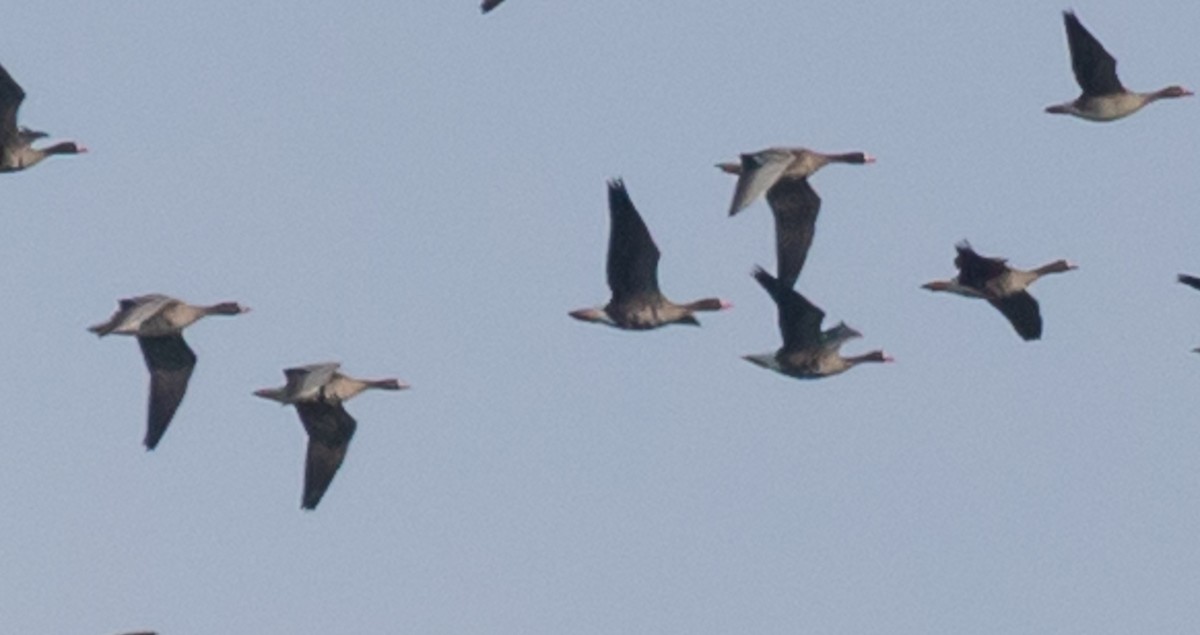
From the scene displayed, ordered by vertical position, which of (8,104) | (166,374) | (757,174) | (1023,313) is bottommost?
(166,374)

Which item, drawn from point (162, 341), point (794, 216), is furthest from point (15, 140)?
point (794, 216)

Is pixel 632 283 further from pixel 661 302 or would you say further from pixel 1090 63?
pixel 1090 63

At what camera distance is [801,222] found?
59.3 m

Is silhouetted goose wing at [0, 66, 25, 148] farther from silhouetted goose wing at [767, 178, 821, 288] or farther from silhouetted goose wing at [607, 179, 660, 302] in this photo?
silhouetted goose wing at [767, 178, 821, 288]

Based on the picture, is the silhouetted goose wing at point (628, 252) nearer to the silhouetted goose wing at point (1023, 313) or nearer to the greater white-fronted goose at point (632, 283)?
the greater white-fronted goose at point (632, 283)

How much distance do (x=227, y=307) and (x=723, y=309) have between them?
19.6ft

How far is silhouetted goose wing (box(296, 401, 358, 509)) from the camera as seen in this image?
194 feet

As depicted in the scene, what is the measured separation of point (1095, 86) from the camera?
194 ft

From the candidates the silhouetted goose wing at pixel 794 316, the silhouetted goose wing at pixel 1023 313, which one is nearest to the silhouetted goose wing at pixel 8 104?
the silhouetted goose wing at pixel 794 316

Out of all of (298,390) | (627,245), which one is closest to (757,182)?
(627,245)

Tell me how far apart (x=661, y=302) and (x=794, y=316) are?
1637 millimetres

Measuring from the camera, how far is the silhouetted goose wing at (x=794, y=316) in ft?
192

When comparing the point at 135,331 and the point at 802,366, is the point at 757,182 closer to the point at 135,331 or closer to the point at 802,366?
the point at 802,366

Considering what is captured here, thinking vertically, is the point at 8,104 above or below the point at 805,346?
above
